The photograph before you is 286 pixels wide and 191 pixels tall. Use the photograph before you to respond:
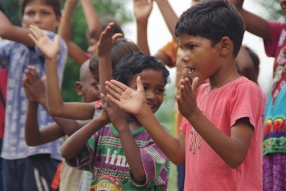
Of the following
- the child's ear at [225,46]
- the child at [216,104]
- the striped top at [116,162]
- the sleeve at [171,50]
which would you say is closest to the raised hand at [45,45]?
the striped top at [116,162]

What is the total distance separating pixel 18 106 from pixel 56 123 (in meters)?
0.69

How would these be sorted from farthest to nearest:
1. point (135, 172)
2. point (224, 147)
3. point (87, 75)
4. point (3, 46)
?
1. point (3, 46)
2. point (87, 75)
3. point (135, 172)
4. point (224, 147)

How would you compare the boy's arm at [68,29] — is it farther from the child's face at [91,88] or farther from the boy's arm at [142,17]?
the child's face at [91,88]

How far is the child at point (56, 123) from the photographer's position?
3876mm

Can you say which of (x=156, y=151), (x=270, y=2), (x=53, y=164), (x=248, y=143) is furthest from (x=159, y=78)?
(x=270, y=2)

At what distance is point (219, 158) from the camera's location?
2.77 m

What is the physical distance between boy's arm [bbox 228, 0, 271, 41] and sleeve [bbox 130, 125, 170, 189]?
1.10 metres

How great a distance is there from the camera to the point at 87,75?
4.31 m

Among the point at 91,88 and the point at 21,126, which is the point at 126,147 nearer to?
the point at 91,88

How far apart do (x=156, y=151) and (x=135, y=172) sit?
0.67 ft

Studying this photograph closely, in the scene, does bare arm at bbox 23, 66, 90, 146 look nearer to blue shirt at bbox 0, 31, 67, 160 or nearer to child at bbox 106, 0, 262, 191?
blue shirt at bbox 0, 31, 67, 160

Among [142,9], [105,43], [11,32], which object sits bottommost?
[105,43]

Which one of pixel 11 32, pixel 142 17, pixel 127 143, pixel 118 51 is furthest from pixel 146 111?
pixel 11 32

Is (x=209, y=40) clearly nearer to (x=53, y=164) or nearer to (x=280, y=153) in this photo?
(x=280, y=153)
